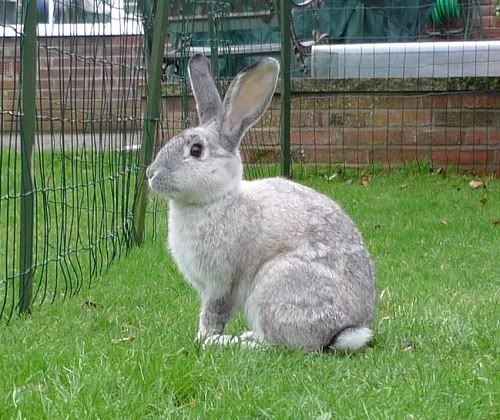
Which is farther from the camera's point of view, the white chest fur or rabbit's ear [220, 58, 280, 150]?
rabbit's ear [220, 58, 280, 150]

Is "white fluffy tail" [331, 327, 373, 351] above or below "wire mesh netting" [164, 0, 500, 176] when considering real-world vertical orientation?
below

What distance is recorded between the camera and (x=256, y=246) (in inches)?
148

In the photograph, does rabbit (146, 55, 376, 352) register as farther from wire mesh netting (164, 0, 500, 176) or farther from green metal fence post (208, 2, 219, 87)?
wire mesh netting (164, 0, 500, 176)

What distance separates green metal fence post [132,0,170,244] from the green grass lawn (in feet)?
2.04

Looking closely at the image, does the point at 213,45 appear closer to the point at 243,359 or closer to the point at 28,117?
the point at 28,117

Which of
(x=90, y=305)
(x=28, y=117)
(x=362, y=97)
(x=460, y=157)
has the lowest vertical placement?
(x=90, y=305)

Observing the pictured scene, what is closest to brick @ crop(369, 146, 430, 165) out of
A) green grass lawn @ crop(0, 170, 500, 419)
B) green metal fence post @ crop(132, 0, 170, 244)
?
green metal fence post @ crop(132, 0, 170, 244)

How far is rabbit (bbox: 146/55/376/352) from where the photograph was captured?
3.64 metres

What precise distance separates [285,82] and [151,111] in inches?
86.9

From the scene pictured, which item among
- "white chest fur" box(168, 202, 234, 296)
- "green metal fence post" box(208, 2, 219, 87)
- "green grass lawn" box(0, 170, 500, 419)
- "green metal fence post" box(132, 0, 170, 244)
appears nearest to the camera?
"green grass lawn" box(0, 170, 500, 419)

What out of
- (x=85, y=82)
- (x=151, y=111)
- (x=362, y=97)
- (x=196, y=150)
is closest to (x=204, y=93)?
(x=196, y=150)

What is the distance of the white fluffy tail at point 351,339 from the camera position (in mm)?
3616

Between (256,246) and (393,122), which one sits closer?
(256,246)

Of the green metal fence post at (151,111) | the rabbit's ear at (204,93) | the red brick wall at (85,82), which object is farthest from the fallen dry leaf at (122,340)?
the green metal fence post at (151,111)
